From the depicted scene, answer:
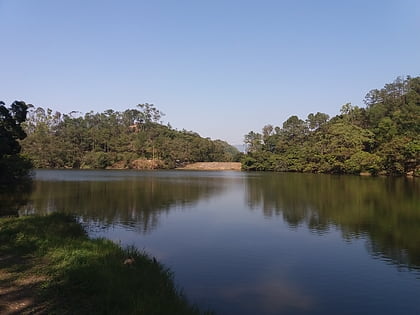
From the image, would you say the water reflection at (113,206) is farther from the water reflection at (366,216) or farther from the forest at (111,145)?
the forest at (111,145)

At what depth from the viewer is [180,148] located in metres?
96.1

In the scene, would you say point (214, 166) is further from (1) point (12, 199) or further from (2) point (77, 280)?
(2) point (77, 280)

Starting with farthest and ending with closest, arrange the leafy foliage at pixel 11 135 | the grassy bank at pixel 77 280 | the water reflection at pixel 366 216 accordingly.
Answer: the leafy foliage at pixel 11 135
the water reflection at pixel 366 216
the grassy bank at pixel 77 280

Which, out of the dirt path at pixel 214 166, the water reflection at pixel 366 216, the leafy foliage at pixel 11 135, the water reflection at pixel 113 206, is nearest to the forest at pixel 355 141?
the dirt path at pixel 214 166

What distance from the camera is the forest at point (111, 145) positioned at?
8812 centimetres

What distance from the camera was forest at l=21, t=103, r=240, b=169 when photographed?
88125 mm

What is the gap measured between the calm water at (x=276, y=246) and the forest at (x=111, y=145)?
6552 cm

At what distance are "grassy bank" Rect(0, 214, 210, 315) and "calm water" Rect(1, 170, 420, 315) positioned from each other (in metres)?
1.43

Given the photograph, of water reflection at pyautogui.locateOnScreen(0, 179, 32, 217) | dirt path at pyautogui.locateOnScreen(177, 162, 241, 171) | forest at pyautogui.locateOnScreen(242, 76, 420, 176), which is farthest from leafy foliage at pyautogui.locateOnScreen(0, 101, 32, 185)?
dirt path at pyautogui.locateOnScreen(177, 162, 241, 171)

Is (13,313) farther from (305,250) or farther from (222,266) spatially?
(305,250)

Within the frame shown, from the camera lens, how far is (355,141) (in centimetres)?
6506

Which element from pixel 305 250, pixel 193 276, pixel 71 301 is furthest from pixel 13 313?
pixel 305 250

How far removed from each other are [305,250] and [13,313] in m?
10.3

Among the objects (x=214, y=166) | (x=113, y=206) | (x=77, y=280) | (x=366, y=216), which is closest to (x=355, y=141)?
(x=214, y=166)
